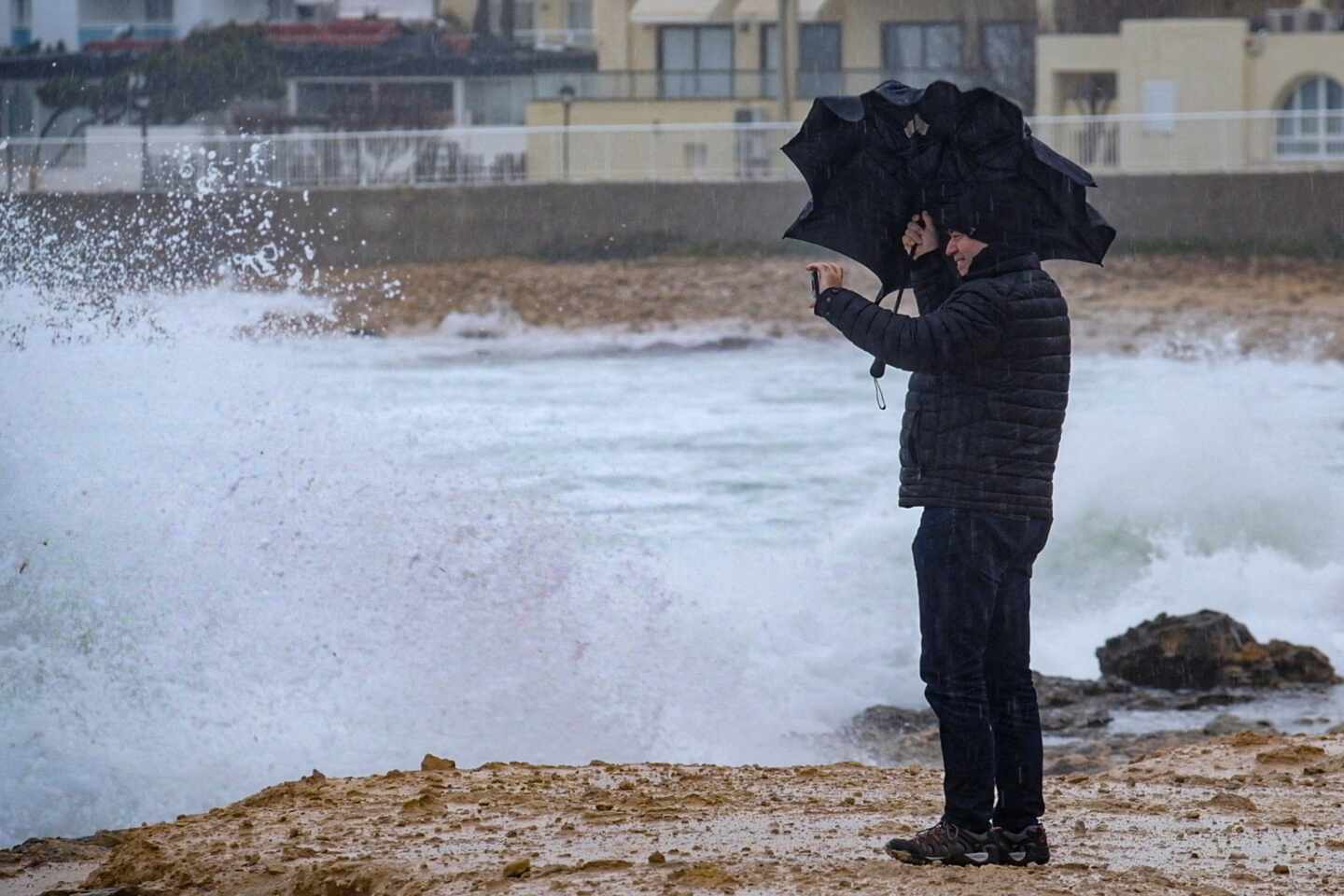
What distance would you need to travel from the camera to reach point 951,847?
4.62m

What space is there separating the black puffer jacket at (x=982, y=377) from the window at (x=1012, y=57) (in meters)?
42.1

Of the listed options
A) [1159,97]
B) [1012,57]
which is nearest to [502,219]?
[1159,97]

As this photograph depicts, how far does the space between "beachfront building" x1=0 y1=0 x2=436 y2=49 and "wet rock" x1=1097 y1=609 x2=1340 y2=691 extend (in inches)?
1770

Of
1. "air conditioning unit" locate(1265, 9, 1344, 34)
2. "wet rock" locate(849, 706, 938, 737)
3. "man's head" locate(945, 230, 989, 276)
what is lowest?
"wet rock" locate(849, 706, 938, 737)

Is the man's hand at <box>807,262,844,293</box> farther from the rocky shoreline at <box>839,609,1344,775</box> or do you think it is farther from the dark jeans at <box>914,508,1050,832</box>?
the rocky shoreline at <box>839,609,1344,775</box>

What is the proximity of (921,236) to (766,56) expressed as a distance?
144 ft

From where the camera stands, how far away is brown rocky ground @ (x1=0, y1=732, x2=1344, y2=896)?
15.2ft

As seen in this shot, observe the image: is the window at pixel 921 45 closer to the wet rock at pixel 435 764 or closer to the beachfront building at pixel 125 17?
the beachfront building at pixel 125 17

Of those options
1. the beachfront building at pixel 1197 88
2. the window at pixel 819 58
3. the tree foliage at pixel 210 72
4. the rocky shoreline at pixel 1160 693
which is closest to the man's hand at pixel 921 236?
the rocky shoreline at pixel 1160 693

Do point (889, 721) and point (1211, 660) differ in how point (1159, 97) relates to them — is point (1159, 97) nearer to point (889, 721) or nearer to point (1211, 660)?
point (1211, 660)

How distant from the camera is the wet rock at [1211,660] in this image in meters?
10.1

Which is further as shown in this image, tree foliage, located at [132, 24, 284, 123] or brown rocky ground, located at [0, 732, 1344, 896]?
tree foliage, located at [132, 24, 284, 123]

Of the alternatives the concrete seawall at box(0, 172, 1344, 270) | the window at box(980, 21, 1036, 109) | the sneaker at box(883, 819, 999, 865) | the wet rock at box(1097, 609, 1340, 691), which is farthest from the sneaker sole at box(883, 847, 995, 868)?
the window at box(980, 21, 1036, 109)

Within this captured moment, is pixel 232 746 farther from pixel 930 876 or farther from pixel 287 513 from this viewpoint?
pixel 930 876
